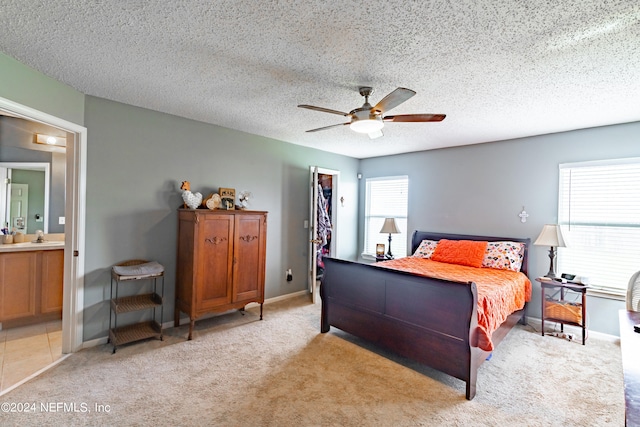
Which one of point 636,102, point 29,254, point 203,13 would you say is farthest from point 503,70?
point 29,254

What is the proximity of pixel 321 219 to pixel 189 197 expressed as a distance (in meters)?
2.57

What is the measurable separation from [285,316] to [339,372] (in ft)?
4.97

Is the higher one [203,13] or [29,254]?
[203,13]

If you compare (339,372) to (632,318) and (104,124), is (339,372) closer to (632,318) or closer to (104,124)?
(632,318)

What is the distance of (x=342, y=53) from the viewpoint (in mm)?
2072

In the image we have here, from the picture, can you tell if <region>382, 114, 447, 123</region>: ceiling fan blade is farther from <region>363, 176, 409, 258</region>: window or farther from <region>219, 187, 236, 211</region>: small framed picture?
<region>363, 176, 409, 258</region>: window

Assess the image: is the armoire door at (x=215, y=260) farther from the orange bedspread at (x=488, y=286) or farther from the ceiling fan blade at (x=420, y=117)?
the ceiling fan blade at (x=420, y=117)

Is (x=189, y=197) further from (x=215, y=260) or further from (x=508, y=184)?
(x=508, y=184)

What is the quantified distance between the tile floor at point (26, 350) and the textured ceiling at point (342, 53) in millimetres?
2525

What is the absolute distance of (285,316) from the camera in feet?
13.1

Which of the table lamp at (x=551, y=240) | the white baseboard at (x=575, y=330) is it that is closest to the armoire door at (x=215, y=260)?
the table lamp at (x=551, y=240)

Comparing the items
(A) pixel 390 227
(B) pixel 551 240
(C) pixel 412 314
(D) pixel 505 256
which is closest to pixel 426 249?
(A) pixel 390 227

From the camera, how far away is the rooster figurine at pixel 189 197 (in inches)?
133

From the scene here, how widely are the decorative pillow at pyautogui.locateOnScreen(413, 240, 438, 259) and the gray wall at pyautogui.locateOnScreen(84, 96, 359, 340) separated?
199cm
